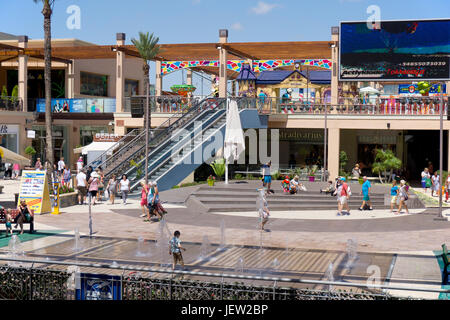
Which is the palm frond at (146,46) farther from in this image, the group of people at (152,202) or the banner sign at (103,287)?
the banner sign at (103,287)

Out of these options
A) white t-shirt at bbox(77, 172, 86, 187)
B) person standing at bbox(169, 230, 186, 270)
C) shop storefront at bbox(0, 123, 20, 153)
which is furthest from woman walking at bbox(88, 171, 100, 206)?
shop storefront at bbox(0, 123, 20, 153)

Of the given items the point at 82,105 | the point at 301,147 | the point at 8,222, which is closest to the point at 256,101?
the point at 301,147

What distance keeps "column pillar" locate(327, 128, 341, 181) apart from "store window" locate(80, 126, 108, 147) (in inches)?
897

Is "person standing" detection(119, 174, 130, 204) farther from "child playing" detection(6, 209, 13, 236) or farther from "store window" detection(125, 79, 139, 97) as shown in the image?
"store window" detection(125, 79, 139, 97)

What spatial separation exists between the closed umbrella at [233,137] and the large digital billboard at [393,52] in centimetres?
1110

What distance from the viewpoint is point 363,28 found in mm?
40906

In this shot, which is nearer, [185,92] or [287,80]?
[287,80]

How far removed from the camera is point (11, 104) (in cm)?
4706

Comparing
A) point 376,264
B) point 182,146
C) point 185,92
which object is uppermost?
point 185,92

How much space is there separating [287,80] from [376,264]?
1108 inches

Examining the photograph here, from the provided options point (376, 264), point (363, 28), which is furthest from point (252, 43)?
point (376, 264)
